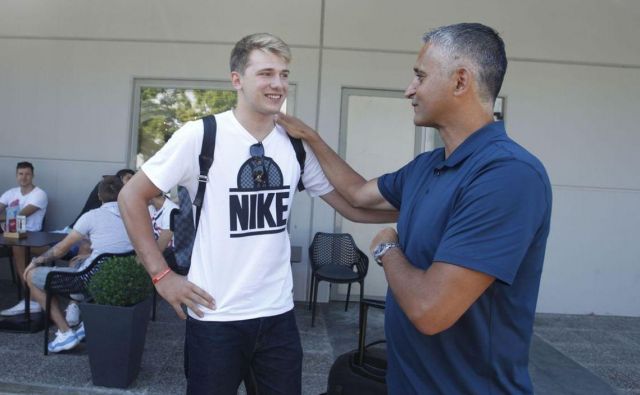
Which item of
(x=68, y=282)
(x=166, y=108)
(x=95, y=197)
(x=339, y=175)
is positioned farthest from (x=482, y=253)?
(x=166, y=108)

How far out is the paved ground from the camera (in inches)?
141

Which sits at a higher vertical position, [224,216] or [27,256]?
[224,216]

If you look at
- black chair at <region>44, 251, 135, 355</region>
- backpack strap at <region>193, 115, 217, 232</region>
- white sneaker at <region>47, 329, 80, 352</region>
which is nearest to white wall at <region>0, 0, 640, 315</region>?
black chair at <region>44, 251, 135, 355</region>

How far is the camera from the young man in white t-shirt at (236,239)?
6.19 feet

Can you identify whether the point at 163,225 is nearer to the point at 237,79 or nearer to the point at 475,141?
the point at 237,79

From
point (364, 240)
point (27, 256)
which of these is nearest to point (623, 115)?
point (364, 240)

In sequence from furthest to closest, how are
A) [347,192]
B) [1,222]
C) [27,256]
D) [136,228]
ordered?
[1,222] → [27,256] → [347,192] → [136,228]

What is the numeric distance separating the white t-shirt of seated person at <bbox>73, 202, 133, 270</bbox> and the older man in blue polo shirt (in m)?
3.28

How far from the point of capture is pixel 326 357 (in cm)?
434

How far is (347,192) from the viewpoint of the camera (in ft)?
7.47

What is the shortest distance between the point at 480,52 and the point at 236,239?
1107mm

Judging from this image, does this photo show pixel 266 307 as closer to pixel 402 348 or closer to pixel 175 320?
pixel 402 348

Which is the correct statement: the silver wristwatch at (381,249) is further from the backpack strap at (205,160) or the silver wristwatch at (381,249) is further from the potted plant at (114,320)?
the potted plant at (114,320)

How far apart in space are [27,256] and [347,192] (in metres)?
3.97
